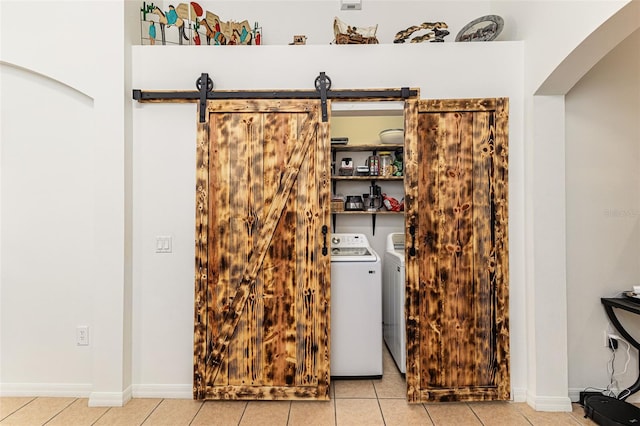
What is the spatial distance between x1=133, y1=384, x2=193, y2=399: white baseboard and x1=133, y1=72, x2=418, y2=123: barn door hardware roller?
194cm

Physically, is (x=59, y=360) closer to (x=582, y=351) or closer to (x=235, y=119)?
(x=235, y=119)

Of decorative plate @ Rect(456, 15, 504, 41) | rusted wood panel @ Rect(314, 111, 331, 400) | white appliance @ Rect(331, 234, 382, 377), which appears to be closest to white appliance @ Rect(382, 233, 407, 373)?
white appliance @ Rect(331, 234, 382, 377)

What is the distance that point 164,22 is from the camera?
8.27ft

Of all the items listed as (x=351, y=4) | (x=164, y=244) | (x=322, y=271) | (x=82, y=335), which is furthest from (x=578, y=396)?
(x=82, y=335)

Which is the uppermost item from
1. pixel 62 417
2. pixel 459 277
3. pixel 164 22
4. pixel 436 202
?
pixel 164 22

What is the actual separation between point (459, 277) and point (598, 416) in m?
1.14

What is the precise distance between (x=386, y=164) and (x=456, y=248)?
1.44 m

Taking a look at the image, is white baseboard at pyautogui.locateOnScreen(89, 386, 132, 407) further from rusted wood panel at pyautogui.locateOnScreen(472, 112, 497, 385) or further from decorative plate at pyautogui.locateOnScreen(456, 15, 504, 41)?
decorative plate at pyautogui.locateOnScreen(456, 15, 504, 41)

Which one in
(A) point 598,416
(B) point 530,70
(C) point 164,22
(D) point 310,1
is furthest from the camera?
(D) point 310,1

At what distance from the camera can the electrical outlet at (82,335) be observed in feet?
8.09

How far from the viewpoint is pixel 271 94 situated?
→ 2.41 meters

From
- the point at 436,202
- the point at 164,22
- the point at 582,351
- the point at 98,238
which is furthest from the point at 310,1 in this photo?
the point at 582,351

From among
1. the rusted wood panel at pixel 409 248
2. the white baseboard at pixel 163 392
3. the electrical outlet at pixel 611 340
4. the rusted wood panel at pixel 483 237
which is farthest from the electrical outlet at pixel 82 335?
the electrical outlet at pixel 611 340

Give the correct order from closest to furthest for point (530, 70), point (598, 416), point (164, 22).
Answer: point (598, 416) → point (530, 70) → point (164, 22)
